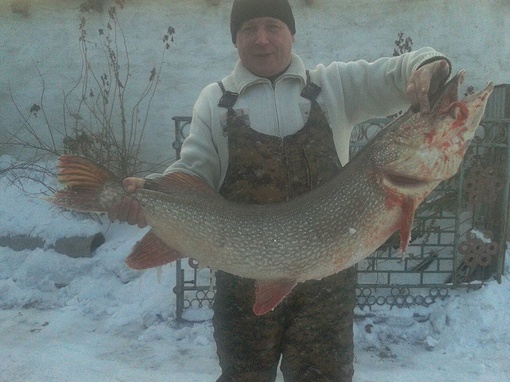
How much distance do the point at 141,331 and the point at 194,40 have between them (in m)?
3.74

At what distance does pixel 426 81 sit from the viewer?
5.96 feet

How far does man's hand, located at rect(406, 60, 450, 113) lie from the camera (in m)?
1.81

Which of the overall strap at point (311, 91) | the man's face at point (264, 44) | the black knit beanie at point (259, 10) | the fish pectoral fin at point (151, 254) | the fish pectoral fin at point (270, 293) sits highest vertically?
the black knit beanie at point (259, 10)

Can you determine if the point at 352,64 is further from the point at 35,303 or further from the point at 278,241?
the point at 35,303

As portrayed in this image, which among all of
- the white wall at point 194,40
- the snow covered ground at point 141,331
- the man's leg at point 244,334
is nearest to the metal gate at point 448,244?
the snow covered ground at point 141,331

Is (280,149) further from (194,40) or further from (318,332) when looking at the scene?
(194,40)

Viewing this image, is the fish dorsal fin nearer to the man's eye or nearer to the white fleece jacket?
the white fleece jacket

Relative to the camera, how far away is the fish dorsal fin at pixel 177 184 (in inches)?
83.4

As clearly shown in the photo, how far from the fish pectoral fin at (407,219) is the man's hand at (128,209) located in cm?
106

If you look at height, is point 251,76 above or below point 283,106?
above

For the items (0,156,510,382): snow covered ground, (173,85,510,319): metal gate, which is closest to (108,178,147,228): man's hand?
(0,156,510,382): snow covered ground

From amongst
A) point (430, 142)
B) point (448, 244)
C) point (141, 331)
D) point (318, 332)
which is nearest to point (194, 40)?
point (141, 331)

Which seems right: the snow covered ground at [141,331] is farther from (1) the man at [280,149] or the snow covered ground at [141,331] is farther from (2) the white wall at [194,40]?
(2) the white wall at [194,40]

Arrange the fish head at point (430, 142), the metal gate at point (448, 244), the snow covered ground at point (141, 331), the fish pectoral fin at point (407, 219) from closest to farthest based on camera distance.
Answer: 1. the fish head at point (430, 142)
2. the fish pectoral fin at point (407, 219)
3. the snow covered ground at point (141, 331)
4. the metal gate at point (448, 244)
